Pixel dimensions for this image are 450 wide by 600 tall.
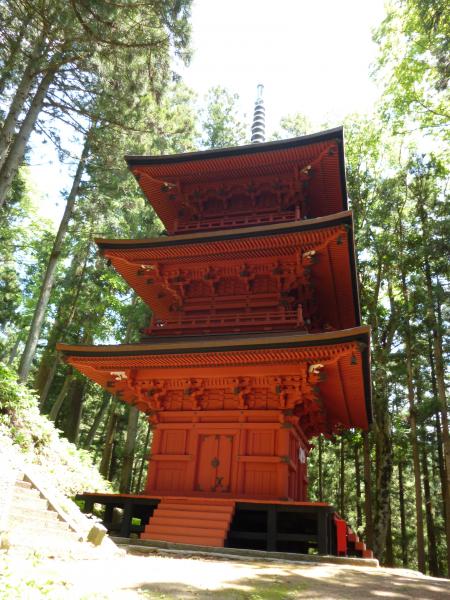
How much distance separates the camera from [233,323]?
12.5 meters

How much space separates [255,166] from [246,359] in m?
6.41

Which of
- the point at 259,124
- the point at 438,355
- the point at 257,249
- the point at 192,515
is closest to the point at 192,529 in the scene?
the point at 192,515

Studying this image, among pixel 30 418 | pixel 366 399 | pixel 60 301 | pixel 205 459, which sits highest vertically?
pixel 60 301

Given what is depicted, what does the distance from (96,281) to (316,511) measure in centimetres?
1728

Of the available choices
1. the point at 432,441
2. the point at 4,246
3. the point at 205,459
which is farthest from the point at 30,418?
the point at 432,441

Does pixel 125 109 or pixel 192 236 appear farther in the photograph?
pixel 125 109

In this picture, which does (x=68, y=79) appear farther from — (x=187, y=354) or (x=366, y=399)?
(x=366, y=399)

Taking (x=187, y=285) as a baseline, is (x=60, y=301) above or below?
above

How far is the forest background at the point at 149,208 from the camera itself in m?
12.8

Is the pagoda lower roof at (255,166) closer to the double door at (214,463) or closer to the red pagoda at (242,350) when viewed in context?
the red pagoda at (242,350)

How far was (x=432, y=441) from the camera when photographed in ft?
70.3

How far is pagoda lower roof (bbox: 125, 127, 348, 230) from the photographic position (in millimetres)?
13258

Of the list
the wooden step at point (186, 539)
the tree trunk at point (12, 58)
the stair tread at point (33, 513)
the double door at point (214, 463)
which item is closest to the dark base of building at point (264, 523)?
the wooden step at point (186, 539)

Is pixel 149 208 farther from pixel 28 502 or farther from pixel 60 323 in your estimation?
pixel 28 502
